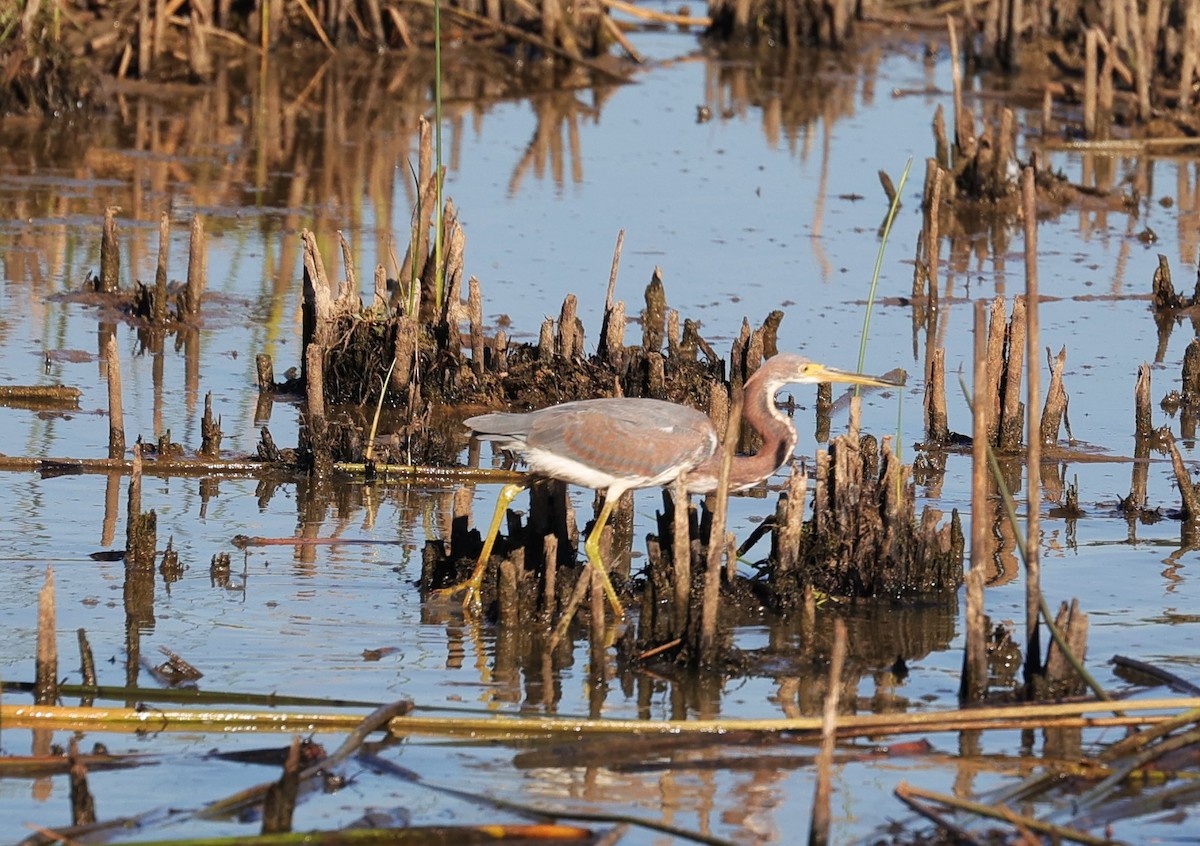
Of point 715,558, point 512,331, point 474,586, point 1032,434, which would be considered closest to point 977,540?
point 1032,434

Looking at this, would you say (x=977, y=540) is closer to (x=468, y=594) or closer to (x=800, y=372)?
(x=800, y=372)

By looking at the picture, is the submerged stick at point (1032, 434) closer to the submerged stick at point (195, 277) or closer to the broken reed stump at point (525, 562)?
the broken reed stump at point (525, 562)

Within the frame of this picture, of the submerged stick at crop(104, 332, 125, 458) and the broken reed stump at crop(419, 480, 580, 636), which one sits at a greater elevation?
the submerged stick at crop(104, 332, 125, 458)

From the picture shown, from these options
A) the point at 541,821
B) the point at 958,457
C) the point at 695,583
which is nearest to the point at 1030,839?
the point at 541,821

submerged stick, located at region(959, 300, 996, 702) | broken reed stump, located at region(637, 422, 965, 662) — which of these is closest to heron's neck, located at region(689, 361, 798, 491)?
broken reed stump, located at region(637, 422, 965, 662)

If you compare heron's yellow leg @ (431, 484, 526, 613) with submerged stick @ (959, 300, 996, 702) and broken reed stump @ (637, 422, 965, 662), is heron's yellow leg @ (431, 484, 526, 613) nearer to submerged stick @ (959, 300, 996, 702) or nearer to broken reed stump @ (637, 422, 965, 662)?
broken reed stump @ (637, 422, 965, 662)

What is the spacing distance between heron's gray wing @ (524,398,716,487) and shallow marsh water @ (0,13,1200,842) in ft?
2.39

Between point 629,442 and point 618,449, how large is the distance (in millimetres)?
51

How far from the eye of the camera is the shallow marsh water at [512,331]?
5926 millimetres

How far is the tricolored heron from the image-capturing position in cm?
744

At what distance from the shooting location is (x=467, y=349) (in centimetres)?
1157

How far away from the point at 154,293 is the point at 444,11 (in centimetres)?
1076

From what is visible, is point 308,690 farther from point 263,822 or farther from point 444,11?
point 444,11

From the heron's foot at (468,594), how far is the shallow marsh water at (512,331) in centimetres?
11
